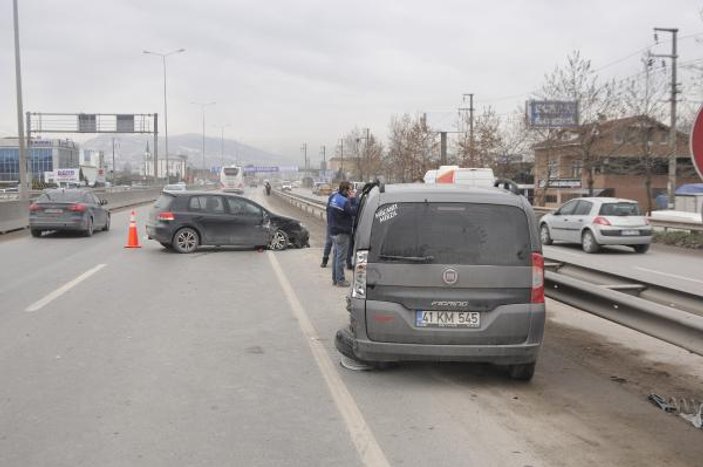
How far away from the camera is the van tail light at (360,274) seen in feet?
20.0

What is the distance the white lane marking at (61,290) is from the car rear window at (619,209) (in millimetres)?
13357

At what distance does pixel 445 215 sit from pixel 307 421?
6.87 feet

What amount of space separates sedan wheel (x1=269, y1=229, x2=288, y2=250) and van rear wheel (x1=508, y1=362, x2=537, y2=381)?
40.9ft

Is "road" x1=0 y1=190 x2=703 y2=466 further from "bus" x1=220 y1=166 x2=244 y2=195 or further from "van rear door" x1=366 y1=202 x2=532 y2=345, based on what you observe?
"bus" x1=220 y1=166 x2=244 y2=195

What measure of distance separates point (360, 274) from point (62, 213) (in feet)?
58.2

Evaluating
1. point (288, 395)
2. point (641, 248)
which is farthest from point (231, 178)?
point (288, 395)

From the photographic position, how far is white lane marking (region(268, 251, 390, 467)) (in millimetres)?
4469

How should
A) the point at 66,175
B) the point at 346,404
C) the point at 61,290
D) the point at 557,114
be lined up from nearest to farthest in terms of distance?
the point at 346,404 < the point at 61,290 < the point at 557,114 < the point at 66,175

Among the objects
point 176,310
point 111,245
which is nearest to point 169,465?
point 176,310

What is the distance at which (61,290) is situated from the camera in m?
11.3

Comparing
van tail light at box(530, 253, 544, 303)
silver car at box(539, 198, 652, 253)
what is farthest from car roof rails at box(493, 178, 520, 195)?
silver car at box(539, 198, 652, 253)

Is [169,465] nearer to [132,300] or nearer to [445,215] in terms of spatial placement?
[445,215]

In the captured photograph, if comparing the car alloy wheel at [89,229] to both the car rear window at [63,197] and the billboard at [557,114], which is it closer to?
the car rear window at [63,197]

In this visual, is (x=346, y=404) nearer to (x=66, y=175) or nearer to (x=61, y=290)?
(x=61, y=290)
